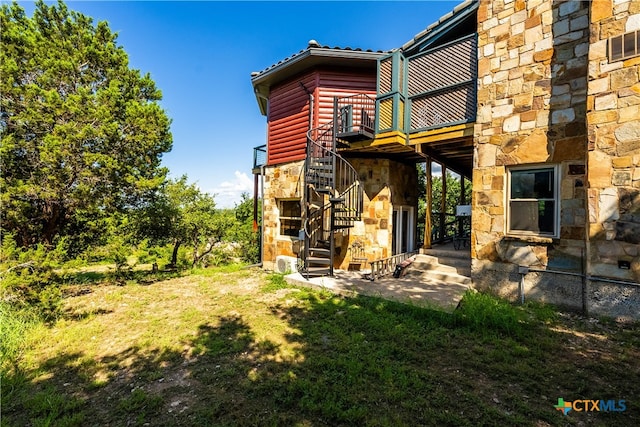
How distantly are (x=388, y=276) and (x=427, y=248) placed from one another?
5.00 feet

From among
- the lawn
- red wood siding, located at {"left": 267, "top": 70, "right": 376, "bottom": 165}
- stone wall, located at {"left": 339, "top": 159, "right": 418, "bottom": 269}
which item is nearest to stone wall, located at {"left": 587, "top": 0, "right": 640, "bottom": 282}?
the lawn

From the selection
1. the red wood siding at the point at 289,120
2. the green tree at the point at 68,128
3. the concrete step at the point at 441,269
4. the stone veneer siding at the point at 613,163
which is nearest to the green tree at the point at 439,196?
the concrete step at the point at 441,269

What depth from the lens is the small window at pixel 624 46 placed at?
13.1 ft

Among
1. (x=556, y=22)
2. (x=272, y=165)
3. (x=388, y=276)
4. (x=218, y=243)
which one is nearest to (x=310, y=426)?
(x=388, y=276)

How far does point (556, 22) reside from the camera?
483cm

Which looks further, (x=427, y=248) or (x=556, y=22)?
(x=427, y=248)

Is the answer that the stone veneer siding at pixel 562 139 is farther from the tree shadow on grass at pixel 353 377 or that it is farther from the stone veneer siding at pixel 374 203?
the stone veneer siding at pixel 374 203

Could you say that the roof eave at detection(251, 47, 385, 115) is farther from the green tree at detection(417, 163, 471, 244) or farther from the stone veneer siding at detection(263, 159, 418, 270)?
the green tree at detection(417, 163, 471, 244)

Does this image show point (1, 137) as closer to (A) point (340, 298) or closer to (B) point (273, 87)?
(B) point (273, 87)

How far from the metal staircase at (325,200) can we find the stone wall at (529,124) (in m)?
2.79

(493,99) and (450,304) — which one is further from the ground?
(493,99)

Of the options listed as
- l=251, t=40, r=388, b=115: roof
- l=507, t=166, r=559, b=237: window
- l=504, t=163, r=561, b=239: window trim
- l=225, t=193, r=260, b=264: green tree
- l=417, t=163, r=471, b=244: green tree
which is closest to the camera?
l=504, t=163, r=561, b=239: window trim

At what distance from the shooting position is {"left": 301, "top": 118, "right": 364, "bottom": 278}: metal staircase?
6.96m

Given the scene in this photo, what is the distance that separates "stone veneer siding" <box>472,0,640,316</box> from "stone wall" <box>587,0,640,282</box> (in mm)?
11
